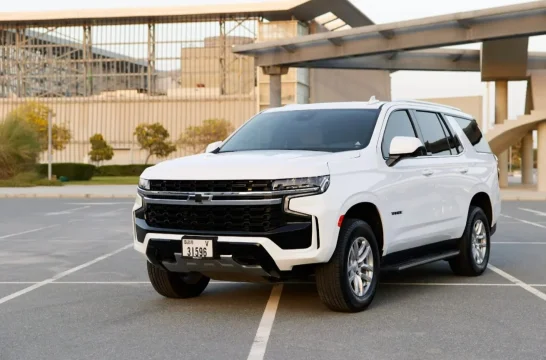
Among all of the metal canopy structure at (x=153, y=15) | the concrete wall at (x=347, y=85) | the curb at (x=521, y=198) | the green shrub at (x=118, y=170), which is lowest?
the green shrub at (x=118, y=170)

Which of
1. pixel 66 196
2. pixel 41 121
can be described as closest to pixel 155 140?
pixel 41 121

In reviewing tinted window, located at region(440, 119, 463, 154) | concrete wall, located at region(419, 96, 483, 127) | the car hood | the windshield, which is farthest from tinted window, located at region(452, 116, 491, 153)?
concrete wall, located at region(419, 96, 483, 127)

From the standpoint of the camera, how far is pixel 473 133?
10.3 meters

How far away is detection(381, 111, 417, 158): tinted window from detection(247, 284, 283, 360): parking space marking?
5.87 ft

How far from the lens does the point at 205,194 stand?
22.6 feet

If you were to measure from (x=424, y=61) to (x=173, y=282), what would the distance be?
34122 millimetres

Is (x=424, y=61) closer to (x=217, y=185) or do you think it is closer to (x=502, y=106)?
(x=502, y=106)

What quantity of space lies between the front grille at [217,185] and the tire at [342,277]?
2.69 ft

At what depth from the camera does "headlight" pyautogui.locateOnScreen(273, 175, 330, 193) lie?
22.3ft

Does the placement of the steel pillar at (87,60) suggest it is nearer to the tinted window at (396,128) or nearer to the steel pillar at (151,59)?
the steel pillar at (151,59)

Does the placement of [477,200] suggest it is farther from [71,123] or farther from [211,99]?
[71,123]

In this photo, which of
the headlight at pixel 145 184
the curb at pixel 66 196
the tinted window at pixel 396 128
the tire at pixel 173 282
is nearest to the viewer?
the headlight at pixel 145 184

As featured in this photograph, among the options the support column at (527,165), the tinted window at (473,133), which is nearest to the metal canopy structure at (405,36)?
the support column at (527,165)

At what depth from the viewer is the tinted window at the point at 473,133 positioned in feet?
33.2
